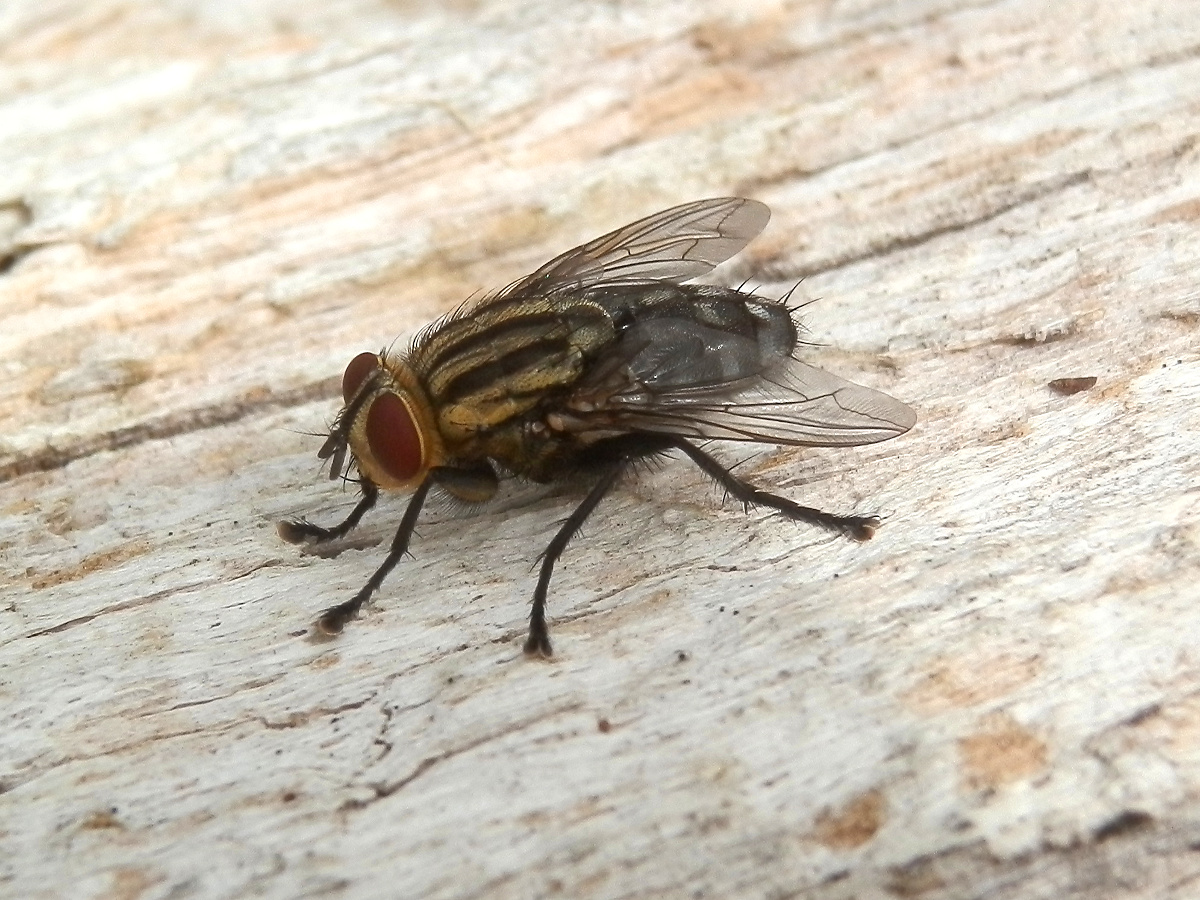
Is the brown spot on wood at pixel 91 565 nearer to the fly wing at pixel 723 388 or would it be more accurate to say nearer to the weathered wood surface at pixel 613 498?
the weathered wood surface at pixel 613 498

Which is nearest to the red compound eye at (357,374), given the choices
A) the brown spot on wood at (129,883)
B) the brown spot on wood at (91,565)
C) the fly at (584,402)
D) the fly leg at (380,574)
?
the fly at (584,402)

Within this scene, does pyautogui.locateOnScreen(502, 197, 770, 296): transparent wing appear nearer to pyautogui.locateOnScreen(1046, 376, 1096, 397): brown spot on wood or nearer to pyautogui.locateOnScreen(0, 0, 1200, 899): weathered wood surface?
pyautogui.locateOnScreen(0, 0, 1200, 899): weathered wood surface

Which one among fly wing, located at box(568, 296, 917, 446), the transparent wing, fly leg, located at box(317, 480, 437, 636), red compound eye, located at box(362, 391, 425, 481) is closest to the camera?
fly leg, located at box(317, 480, 437, 636)

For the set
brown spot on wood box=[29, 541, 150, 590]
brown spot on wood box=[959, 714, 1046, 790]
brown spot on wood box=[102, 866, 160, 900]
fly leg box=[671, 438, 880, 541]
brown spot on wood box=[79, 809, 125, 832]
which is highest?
fly leg box=[671, 438, 880, 541]

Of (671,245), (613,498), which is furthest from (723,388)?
(671,245)

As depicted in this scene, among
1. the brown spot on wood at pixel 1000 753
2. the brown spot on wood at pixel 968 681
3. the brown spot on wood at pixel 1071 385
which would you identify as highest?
the brown spot on wood at pixel 1071 385

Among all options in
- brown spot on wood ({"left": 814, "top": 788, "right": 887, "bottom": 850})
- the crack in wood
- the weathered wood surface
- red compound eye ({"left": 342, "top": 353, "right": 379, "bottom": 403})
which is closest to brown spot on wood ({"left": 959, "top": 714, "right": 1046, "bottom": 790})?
the weathered wood surface
